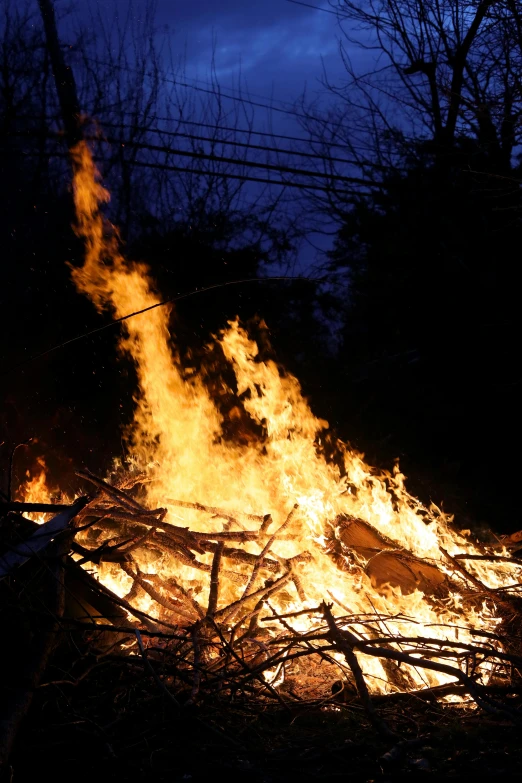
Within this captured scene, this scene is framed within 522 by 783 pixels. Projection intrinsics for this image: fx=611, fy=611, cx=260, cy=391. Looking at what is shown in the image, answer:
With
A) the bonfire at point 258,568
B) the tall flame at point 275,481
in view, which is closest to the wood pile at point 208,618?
the bonfire at point 258,568

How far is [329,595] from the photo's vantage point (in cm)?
438

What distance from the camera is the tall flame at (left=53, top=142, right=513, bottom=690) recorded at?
14.9 ft

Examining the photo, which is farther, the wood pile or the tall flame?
the tall flame

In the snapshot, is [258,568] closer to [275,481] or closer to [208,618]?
[208,618]

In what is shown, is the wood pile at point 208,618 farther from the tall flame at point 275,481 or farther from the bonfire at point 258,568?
the tall flame at point 275,481

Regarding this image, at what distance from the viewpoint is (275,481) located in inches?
222

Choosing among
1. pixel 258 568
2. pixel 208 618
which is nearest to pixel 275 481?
pixel 258 568

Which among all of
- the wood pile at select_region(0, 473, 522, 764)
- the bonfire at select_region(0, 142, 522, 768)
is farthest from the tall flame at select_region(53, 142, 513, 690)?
the wood pile at select_region(0, 473, 522, 764)

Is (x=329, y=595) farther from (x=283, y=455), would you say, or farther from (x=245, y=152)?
(x=245, y=152)

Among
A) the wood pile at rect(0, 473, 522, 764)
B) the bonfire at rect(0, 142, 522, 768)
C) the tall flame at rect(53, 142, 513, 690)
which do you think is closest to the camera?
the wood pile at rect(0, 473, 522, 764)

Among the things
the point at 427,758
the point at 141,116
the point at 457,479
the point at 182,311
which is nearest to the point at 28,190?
the point at 141,116

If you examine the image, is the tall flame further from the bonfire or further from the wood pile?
the wood pile

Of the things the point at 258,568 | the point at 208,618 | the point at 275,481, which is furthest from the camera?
the point at 275,481

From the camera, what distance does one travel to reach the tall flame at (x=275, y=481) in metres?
4.53
